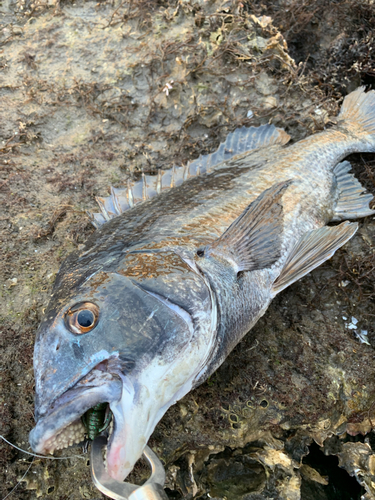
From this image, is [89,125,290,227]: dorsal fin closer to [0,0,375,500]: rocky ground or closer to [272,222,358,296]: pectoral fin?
[0,0,375,500]: rocky ground

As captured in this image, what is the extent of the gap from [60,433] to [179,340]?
27.2 inches

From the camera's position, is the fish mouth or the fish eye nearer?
the fish mouth

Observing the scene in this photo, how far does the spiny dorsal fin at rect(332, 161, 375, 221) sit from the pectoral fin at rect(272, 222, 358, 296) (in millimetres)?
754

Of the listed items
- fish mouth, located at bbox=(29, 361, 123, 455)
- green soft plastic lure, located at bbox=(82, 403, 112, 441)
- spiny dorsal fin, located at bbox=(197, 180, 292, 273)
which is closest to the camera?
fish mouth, located at bbox=(29, 361, 123, 455)

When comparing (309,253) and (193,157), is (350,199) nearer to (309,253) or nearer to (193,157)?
(309,253)

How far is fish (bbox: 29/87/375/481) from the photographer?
153 centimetres

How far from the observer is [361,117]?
3682mm

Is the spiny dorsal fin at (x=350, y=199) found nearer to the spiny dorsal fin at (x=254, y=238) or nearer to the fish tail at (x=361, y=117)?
the fish tail at (x=361, y=117)

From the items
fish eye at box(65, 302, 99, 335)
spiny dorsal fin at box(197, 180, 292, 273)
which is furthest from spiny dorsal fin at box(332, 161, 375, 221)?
fish eye at box(65, 302, 99, 335)

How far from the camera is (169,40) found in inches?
163

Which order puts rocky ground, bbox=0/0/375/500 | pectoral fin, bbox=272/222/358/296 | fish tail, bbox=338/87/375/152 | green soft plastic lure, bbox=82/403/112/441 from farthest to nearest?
fish tail, bbox=338/87/375/152 → pectoral fin, bbox=272/222/358/296 → rocky ground, bbox=0/0/375/500 → green soft plastic lure, bbox=82/403/112/441

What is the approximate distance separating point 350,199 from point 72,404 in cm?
307

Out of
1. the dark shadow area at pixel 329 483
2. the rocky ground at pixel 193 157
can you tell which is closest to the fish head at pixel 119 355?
the rocky ground at pixel 193 157

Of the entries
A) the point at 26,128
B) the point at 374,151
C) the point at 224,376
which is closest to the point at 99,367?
the point at 224,376
